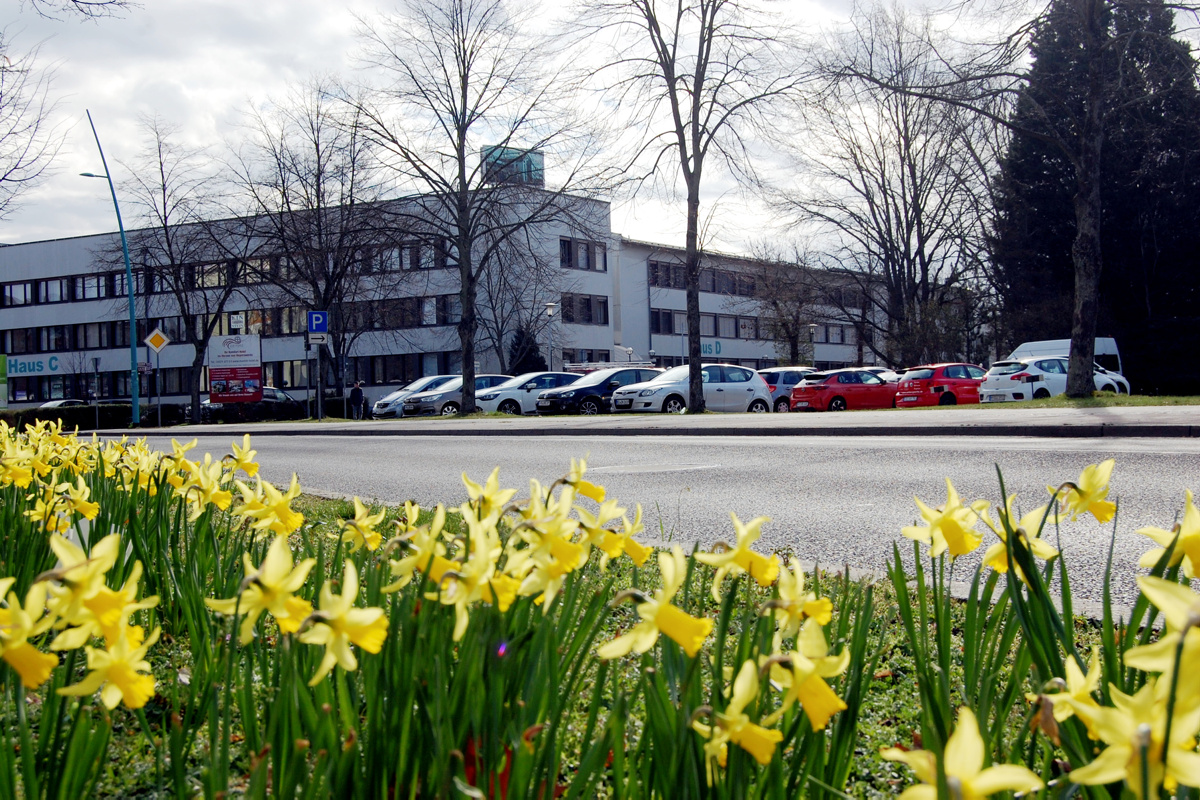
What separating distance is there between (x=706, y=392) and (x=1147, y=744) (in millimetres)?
26215

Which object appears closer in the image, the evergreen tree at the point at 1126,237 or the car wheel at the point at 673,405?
the car wheel at the point at 673,405

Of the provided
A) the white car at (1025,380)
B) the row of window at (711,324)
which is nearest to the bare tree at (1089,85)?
the white car at (1025,380)

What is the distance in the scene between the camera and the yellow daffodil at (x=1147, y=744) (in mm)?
694

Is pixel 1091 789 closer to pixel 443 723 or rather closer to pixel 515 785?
pixel 515 785

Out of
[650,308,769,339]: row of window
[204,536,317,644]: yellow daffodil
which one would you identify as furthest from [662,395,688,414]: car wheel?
[650,308,769,339]: row of window

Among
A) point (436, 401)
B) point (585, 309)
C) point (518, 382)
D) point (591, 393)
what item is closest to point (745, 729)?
point (591, 393)

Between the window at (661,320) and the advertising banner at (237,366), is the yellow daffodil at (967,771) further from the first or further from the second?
the window at (661,320)

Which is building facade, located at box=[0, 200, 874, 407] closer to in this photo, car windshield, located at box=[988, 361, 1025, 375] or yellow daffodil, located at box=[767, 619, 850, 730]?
car windshield, located at box=[988, 361, 1025, 375]

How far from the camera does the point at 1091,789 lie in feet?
4.01

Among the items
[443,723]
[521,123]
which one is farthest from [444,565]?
[521,123]

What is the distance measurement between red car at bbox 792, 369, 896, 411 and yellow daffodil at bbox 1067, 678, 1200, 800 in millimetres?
29022

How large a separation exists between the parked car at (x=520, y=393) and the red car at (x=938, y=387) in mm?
10310

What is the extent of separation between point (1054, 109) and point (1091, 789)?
3589 cm

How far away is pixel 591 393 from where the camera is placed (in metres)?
29.1
